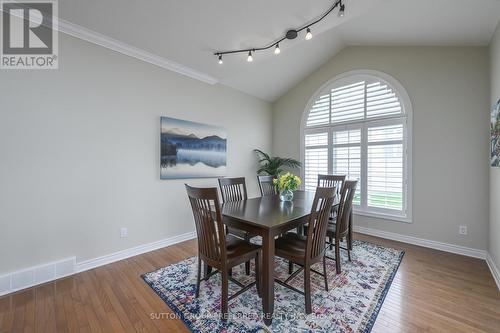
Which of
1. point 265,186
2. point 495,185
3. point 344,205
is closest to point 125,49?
point 265,186

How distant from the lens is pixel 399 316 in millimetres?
1778

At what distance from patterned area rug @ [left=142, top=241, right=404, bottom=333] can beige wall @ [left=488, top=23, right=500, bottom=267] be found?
1064mm

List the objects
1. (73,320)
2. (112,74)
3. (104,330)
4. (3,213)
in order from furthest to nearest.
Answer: (112,74), (3,213), (73,320), (104,330)

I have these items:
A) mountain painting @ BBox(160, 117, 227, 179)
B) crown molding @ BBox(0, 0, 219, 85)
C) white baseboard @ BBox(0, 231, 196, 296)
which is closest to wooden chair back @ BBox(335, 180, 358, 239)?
mountain painting @ BBox(160, 117, 227, 179)

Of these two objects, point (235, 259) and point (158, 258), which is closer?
point (235, 259)

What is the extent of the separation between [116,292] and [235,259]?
133 cm

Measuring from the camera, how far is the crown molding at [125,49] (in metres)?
2.39

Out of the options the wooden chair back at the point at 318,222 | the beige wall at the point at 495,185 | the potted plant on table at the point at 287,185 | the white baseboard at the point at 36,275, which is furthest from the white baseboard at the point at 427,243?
the white baseboard at the point at 36,275

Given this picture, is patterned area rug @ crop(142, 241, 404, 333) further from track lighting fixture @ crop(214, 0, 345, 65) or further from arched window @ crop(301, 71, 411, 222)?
track lighting fixture @ crop(214, 0, 345, 65)

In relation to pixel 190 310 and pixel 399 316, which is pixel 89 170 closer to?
pixel 190 310

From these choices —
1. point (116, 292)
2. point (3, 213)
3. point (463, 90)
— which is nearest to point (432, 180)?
point (463, 90)

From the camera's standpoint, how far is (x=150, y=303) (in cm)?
194

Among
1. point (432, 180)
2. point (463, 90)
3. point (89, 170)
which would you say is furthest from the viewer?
point (432, 180)

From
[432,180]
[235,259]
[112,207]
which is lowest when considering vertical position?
[235,259]
